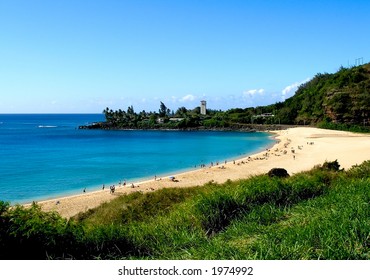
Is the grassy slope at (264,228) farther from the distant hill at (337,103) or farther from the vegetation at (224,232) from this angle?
the distant hill at (337,103)

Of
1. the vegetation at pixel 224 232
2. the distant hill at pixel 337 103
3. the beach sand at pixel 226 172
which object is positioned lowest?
the beach sand at pixel 226 172

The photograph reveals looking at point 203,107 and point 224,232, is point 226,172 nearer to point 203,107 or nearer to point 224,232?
point 224,232

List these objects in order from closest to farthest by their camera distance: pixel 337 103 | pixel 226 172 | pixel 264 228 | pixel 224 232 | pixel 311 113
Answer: pixel 264 228, pixel 224 232, pixel 226 172, pixel 337 103, pixel 311 113

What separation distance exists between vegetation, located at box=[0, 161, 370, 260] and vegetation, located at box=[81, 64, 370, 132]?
2878 inches

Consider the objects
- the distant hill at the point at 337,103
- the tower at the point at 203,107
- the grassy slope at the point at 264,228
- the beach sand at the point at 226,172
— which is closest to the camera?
the grassy slope at the point at 264,228

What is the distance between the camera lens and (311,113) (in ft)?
305

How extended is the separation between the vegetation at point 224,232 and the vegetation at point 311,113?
73110 millimetres

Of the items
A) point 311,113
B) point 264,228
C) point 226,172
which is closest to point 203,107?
point 311,113

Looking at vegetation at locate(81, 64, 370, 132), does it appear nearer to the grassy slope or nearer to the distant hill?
the distant hill

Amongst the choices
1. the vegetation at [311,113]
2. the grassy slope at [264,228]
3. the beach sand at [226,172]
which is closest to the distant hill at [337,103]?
the vegetation at [311,113]

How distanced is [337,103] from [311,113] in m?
11.3

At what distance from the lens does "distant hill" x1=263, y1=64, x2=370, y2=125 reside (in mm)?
79812

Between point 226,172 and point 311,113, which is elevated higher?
point 311,113

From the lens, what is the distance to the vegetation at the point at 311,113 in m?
80.4
